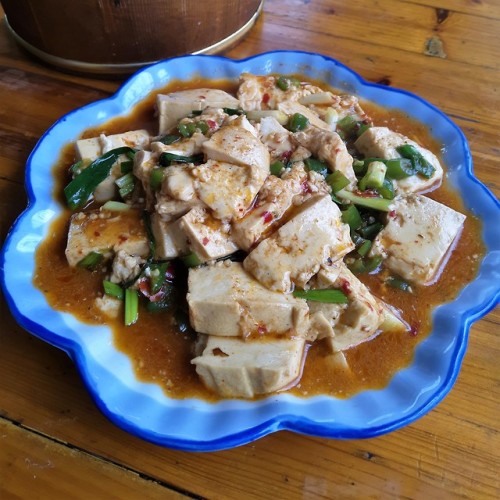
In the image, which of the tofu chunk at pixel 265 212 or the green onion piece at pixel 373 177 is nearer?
the tofu chunk at pixel 265 212

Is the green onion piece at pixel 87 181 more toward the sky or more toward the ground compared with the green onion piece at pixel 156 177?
more toward the ground

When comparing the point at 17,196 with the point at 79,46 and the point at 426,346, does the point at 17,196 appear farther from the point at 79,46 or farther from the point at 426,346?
the point at 426,346

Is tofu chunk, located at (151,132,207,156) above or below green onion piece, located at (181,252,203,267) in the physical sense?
above

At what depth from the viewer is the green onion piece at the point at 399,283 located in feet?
5.68

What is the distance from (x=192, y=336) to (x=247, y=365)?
27cm

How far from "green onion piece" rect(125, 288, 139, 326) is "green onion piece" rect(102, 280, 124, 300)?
0.03 metres

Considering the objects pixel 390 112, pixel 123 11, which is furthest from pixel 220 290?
pixel 123 11

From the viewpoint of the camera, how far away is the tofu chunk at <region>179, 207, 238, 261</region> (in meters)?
1.57

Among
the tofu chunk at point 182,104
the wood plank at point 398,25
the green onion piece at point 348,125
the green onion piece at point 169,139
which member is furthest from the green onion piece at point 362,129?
the wood plank at point 398,25

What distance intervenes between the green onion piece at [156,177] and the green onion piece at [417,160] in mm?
911

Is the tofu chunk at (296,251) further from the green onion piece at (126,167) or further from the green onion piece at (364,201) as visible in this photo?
the green onion piece at (126,167)

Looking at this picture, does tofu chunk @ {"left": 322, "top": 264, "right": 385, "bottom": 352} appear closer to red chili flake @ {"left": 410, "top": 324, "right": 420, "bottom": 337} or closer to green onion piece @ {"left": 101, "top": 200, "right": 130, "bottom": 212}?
red chili flake @ {"left": 410, "top": 324, "right": 420, "bottom": 337}

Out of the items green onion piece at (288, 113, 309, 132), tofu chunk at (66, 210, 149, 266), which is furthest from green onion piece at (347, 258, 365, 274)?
tofu chunk at (66, 210, 149, 266)

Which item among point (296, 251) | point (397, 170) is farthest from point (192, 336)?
point (397, 170)
